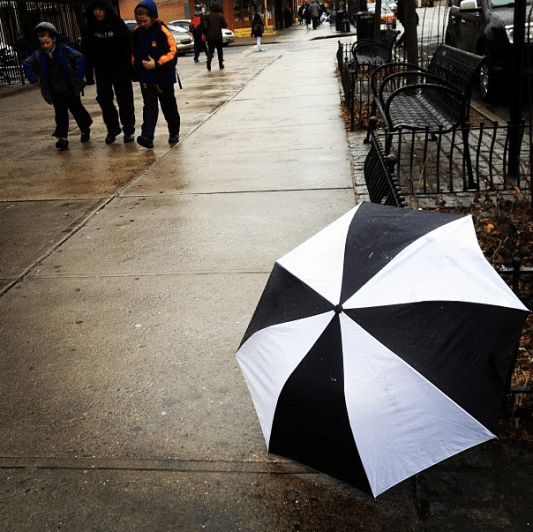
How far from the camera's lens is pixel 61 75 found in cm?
848

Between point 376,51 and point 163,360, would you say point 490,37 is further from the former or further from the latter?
point 163,360

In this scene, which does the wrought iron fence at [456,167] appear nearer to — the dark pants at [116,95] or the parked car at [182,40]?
the dark pants at [116,95]

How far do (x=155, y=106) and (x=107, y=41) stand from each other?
106 cm

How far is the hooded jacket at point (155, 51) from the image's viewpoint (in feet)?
26.8

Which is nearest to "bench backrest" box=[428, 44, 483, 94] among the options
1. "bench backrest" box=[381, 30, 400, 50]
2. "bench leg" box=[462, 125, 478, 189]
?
"bench leg" box=[462, 125, 478, 189]

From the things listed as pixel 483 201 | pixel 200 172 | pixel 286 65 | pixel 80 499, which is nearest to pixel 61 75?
pixel 200 172

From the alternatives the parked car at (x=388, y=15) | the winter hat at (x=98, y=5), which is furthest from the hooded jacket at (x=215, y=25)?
the winter hat at (x=98, y=5)

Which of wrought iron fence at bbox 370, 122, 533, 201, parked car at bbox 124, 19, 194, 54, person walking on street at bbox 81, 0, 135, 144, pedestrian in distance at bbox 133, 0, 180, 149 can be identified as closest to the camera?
wrought iron fence at bbox 370, 122, 533, 201

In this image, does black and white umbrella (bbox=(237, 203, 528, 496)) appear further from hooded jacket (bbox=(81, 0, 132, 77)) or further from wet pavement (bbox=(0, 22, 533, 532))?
hooded jacket (bbox=(81, 0, 132, 77))

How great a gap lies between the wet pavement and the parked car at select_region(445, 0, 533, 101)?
3244 mm

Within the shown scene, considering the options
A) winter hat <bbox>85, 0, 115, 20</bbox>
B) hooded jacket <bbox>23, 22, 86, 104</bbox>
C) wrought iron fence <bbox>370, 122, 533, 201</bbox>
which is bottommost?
wrought iron fence <bbox>370, 122, 533, 201</bbox>

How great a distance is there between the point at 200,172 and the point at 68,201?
5.22 ft

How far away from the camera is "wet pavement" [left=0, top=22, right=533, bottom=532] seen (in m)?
2.44

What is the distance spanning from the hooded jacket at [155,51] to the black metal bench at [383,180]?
13.4 ft
